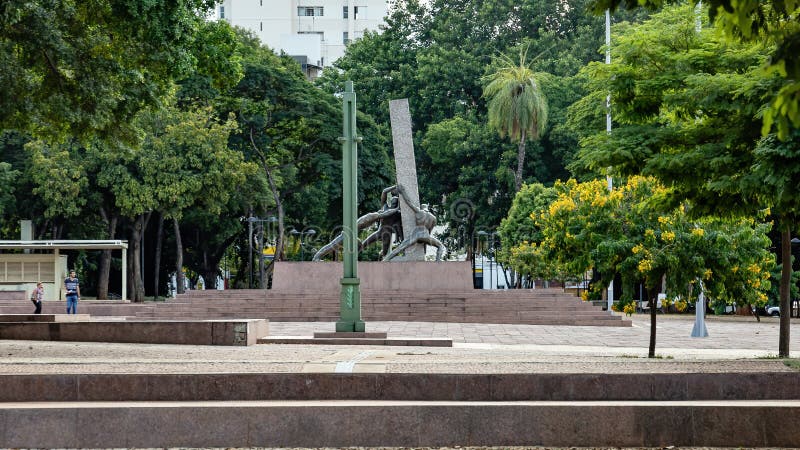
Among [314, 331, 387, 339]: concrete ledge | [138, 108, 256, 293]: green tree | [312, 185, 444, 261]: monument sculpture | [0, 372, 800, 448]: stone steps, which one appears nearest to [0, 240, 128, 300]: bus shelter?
[138, 108, 256, 293]: green tree

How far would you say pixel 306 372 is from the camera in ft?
37.6

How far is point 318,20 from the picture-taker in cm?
11769

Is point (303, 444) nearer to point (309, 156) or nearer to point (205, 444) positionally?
point (205, 444)

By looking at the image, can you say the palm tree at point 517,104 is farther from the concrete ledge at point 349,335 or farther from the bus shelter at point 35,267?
the concrete ledge at point 349,335

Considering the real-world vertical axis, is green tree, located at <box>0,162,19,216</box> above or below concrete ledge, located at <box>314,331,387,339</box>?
above

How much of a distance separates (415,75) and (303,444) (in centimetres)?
5602

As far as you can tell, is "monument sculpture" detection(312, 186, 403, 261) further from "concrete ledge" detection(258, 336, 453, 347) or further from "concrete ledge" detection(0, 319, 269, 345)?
"concrete ledge" detection(0, 319, 269, 345)

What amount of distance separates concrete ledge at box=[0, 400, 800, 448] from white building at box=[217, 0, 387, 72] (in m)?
102

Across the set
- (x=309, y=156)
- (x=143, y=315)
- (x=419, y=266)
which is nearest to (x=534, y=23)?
(x=309, y=156)

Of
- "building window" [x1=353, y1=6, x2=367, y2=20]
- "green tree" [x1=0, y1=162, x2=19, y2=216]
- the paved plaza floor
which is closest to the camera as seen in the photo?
the paved plaza floor

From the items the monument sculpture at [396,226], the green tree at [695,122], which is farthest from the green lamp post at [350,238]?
the monument sculpture at [396,226]

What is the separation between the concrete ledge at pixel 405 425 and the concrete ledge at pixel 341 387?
0.63 m

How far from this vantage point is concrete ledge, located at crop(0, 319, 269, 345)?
21203 millimetres

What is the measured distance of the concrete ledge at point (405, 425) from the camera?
10.6 m
